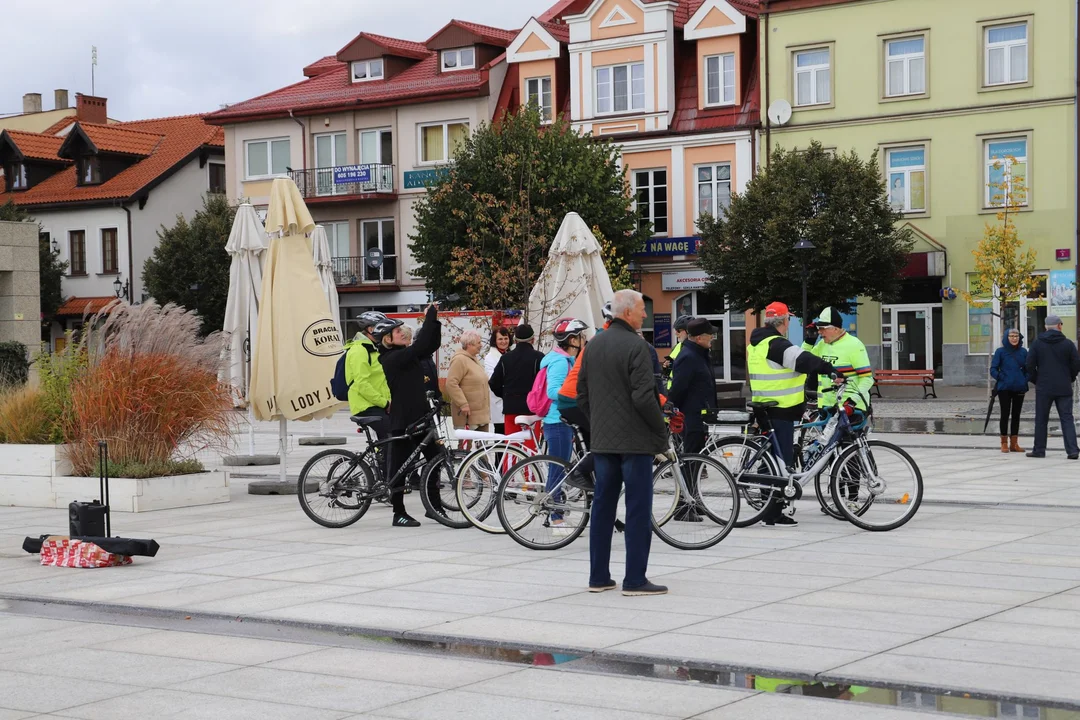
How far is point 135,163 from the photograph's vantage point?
55469 mm

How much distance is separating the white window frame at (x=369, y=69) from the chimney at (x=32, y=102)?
90.3 ft

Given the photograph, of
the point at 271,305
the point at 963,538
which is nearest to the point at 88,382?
the point at 271,305

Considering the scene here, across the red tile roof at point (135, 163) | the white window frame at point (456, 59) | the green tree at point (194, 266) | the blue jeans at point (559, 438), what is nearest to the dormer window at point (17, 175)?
the red tile roof at point (135, 163)

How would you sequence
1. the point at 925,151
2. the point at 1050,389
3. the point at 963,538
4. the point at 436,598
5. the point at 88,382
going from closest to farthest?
1. the point at 436,598
2. the point at 963,538
3. the point at 88,382
4. the point at 1050,389
5. the point at 925,151

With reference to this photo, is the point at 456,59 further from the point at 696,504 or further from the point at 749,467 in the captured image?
the point at 696,504

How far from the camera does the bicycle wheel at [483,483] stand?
1165cm

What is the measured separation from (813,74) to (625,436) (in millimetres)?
33281

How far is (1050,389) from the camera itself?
1834 cm

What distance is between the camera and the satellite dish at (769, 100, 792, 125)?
4003 centimetres

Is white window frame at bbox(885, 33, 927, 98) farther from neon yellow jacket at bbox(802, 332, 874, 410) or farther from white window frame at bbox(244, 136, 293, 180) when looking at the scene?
neon yellow jacket at bbox(802, 332, 874, 410)

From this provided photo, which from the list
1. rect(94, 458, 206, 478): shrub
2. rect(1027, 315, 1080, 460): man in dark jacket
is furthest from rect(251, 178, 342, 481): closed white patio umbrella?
rect(1027, 315, 1080, 460): man in dark jacket

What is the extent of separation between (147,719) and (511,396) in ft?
26.8

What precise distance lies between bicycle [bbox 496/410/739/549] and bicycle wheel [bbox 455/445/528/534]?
0.83 metres

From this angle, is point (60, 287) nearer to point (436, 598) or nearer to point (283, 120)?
point (283, 120)
